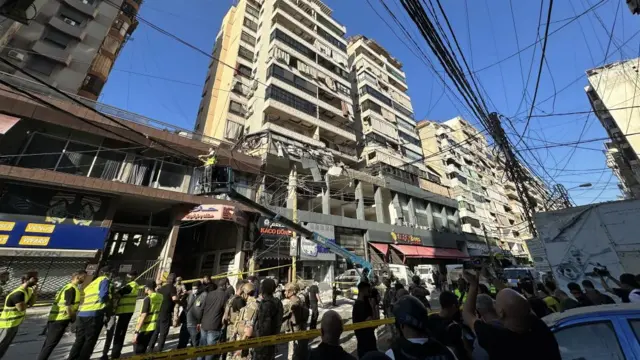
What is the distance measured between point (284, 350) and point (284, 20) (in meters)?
32.3

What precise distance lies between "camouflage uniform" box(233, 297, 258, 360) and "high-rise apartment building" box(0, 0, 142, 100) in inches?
870

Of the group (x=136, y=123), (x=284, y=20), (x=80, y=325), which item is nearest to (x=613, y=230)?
(x=80, y=325)

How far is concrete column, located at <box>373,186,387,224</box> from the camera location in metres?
22.9

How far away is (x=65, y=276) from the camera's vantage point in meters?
10.5

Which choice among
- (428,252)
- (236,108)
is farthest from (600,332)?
→ (236,108)

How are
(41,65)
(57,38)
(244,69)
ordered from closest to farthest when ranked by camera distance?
(41,65) → (57,38) → (244,69)

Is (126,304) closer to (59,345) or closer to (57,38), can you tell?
(59,345)

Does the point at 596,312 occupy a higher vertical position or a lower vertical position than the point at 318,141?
lower

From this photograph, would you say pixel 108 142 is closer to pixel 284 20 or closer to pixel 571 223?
pixel 571 223

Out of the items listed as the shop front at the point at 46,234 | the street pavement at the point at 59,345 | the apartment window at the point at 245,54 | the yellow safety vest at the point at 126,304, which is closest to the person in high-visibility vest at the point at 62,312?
the yellow safety vest at the point at 126,304

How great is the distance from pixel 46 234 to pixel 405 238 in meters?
23.5

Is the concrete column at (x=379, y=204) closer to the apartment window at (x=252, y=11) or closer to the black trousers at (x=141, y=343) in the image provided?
the black trousers at (x=141, y=343)

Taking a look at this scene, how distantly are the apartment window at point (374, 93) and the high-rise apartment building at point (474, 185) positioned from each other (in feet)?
40.6

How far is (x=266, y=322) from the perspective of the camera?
4.04 m
